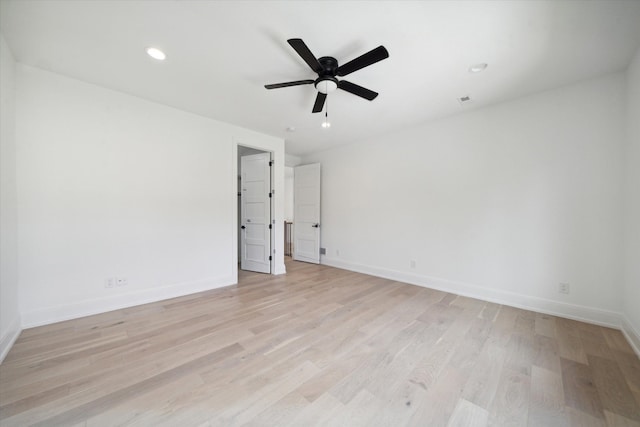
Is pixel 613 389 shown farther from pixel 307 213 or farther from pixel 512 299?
pixel 307 213

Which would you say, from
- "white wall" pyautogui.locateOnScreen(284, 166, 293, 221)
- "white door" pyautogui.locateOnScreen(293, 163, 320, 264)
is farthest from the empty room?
"white wall" pyautogui.locateOnScreen(284, 166, 293, 221)

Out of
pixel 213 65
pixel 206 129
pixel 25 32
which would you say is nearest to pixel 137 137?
pixel 206 129

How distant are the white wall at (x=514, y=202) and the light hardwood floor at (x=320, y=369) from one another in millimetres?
495

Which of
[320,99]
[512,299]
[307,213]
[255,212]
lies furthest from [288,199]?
[512,299]

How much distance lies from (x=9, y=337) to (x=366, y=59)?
12.6ft

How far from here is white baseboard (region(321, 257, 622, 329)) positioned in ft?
8.25

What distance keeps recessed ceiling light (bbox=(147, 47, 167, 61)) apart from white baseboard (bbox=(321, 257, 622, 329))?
422 centimetres

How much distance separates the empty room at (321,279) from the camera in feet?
5.34

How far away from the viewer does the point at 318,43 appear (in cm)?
199

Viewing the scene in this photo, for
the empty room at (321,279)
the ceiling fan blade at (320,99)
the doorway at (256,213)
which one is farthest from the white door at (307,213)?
the ceiling fan blade at (320,99)

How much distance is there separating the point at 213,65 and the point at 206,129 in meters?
1.44

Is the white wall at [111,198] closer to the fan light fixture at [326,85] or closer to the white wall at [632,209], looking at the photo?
the fan light fixture at [326,85]

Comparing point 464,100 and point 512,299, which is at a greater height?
point 464,100

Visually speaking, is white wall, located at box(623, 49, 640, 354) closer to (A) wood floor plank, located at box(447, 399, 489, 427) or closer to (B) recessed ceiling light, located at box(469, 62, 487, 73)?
(B) recessed ceiling light, located at box(469, 62, 487, 73)
